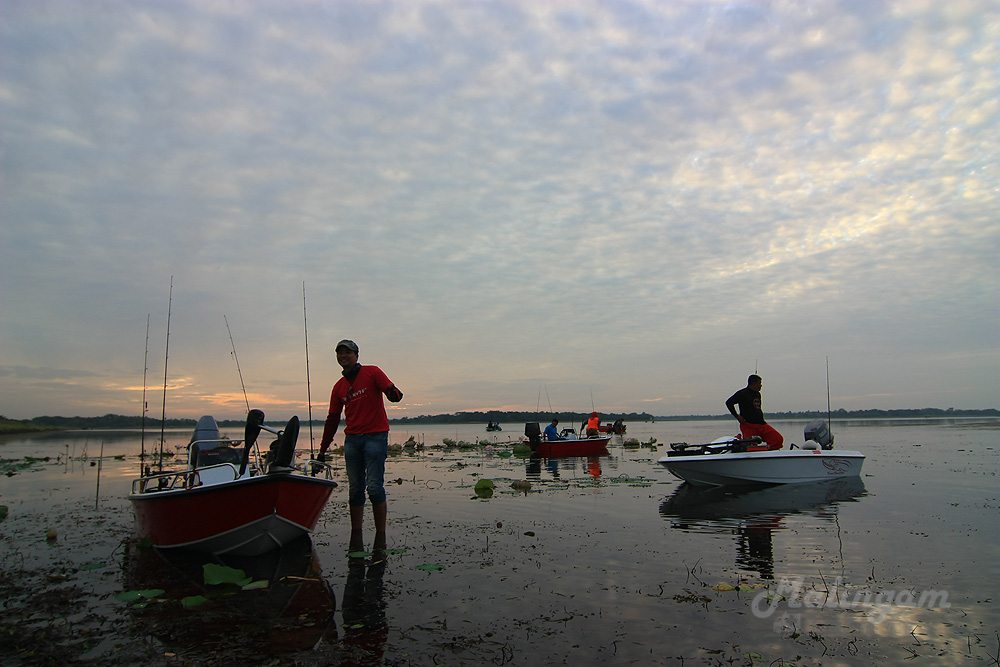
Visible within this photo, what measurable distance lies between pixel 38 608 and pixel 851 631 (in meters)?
6.93

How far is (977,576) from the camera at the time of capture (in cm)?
595

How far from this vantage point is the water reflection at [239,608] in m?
4.15

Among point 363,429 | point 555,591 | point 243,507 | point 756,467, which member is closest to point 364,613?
point 555,591

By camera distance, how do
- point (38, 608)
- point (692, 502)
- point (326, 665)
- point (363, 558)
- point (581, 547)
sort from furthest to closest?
point (692, 502)
point (581, 547)
point (363, 558)
point (38, 608)
point (326, 665)

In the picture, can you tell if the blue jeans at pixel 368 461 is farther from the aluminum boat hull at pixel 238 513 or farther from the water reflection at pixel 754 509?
the water reflection at pixel 754 509

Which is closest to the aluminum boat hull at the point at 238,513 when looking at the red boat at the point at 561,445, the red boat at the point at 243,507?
the red boat at the point at 243,507

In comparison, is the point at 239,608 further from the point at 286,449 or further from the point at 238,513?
the point at 286,449

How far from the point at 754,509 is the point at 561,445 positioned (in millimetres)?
15221

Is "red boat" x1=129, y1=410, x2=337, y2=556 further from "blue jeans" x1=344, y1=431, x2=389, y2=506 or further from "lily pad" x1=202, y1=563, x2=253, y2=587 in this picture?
"lily pad" x1=202, y1=563, x2=253, y2=587

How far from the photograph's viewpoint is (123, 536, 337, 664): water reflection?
4.15 m

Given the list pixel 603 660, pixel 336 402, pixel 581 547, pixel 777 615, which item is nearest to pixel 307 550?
pixel 336 402

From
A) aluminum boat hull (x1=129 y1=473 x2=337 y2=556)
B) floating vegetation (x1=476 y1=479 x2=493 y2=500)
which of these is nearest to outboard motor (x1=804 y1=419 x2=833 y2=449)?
floating vegetation (x1=476 y1=479 x2=493 y2=500)

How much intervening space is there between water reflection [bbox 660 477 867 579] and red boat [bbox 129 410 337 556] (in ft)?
17.3

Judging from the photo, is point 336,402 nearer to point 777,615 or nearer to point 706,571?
point 706,571
